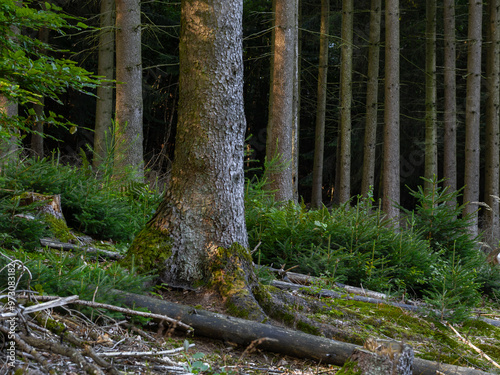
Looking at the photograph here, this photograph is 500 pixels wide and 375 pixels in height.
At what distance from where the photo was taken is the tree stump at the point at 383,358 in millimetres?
2549

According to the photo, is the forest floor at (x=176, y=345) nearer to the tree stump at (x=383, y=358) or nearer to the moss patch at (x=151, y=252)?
the moss patch at (x=151, y=252)

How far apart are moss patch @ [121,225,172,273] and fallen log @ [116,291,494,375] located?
1.97ft

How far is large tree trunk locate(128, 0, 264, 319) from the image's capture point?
4203 mm

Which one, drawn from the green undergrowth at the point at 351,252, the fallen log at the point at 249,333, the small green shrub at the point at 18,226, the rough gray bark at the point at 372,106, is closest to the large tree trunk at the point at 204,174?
the fallen log at the point at 249,333

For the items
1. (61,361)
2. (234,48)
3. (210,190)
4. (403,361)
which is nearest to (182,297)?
(210,190)

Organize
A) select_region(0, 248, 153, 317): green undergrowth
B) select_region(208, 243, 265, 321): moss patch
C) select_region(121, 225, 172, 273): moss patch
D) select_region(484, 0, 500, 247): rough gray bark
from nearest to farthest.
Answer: select_region(0, 248, 153, 317): green undergrowth < select_region(208, 243, 265, 321): moss patch < select_region(121, 225, 172, 273): moss patch < select_region(484, 0, 500, 247): rough gray bark

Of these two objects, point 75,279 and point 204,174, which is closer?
point 75,279

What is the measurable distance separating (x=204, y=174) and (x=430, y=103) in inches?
549

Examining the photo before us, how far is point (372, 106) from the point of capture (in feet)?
55.5

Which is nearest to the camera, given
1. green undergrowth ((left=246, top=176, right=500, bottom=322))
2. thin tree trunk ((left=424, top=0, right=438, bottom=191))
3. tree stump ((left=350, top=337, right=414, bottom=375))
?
tree stump ((left=350, top=337, right=414, bottom=375))

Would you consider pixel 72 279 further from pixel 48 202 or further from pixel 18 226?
pixel 48 202

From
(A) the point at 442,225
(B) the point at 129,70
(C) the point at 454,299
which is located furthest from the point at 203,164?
(B) the point at 129,70

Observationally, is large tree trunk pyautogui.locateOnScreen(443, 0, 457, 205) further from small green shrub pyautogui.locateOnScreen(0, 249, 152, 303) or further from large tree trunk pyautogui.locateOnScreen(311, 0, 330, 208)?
small green shrub pyautogui.locateOnScreen(0, 249, 152, 303)

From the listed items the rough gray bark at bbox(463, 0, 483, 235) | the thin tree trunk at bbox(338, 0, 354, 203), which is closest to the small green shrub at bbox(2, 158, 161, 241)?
the thin tree trunk at bbox(338, 0, 354, 203)
